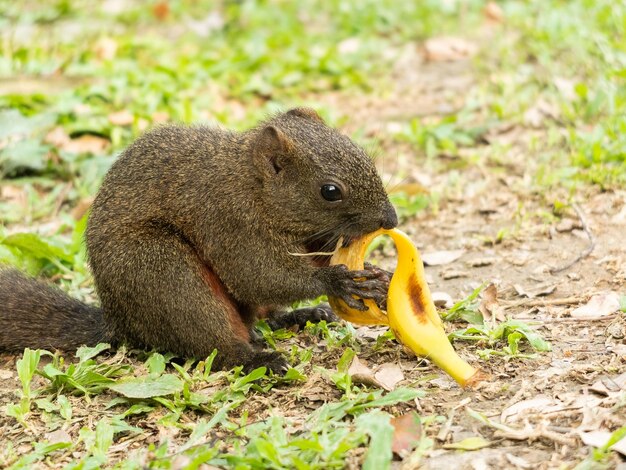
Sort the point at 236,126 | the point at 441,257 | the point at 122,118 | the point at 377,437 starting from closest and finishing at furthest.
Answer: the point at 377,437
the point at 441,257
the point at 122,118
the point at 236,126

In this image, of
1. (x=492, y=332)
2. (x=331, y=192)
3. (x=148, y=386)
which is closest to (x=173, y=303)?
(x=148, y=386)

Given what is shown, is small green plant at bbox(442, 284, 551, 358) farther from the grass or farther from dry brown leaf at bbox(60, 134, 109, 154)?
→ dry brown leaf at bbox(60, 134, 109, 154)

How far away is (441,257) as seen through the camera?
20.0 feet

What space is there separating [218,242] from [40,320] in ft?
3.79

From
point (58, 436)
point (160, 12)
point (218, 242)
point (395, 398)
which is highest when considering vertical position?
point (160, 12)

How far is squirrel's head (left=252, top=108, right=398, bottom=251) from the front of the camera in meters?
4.87

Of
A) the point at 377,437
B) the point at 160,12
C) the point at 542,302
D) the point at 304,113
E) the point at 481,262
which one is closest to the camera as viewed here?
the point at 377,437

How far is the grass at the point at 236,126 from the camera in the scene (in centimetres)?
414

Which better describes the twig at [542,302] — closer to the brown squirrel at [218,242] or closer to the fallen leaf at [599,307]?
the fallen leaf at [599,307]

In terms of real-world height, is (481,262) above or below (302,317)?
above

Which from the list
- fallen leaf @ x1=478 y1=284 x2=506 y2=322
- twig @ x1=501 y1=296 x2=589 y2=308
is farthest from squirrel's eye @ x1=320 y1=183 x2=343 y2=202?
twig @ x1=501 y1=296 x2=589 y2=308

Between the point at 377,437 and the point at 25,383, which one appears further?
the point at 25,383

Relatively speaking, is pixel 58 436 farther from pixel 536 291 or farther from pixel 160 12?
pixel 160 12

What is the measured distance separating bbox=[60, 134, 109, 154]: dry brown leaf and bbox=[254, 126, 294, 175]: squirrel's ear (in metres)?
3.20
